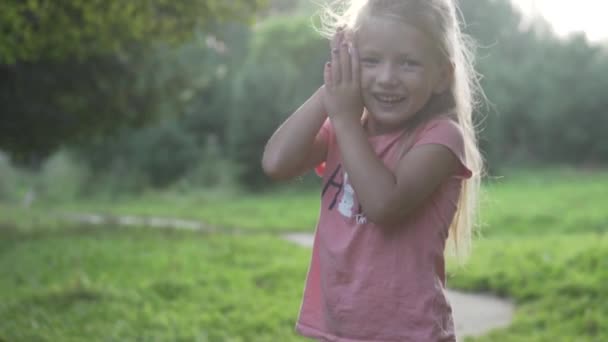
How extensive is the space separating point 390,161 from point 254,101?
1987 cm

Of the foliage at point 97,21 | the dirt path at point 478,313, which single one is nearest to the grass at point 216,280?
the dirt path at point 478,313

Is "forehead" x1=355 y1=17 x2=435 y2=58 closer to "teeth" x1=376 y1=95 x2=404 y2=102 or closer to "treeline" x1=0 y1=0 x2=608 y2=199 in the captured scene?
"teeth" x1=376 y1=95 x2=404 y2=102

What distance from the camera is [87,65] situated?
1215 cm

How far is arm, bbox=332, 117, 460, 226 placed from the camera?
6.64 feet

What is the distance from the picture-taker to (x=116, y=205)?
767 inches

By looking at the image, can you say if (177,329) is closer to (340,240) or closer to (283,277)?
(283,277)

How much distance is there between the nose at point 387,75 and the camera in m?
2.06

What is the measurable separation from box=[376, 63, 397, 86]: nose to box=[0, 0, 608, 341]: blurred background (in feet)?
2.16

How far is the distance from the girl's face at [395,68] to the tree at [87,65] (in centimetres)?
592

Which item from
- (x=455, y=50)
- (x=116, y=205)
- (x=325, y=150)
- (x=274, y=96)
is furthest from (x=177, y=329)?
(x=274, y=96)

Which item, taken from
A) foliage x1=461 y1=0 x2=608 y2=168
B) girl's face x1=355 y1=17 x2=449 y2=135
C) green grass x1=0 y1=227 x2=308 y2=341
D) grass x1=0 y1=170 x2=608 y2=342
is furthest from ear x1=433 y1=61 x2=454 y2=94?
foliage x1=461 y1=0 x2=608 y2=168

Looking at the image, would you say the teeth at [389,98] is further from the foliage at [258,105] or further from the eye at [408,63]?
the foliage at [258,105]

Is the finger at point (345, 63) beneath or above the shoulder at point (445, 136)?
above

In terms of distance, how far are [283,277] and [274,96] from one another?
14.9 metres
